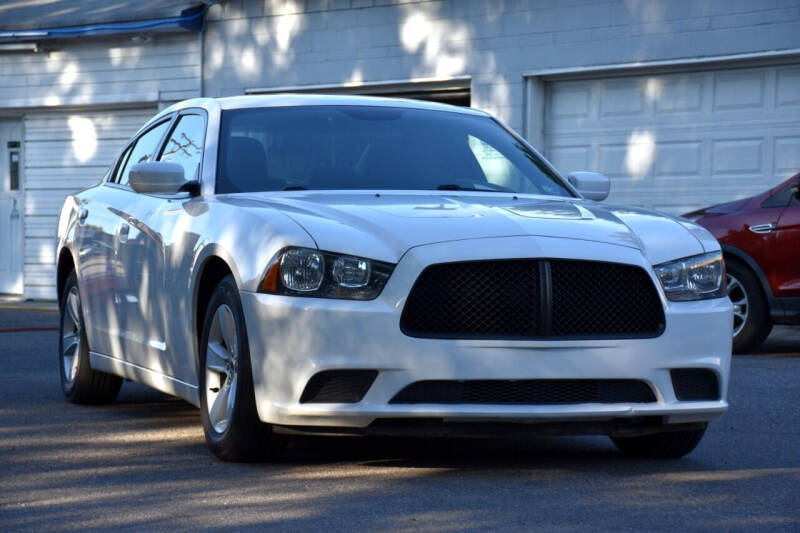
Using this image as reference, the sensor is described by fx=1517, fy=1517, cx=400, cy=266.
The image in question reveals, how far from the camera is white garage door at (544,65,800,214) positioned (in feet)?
49.8

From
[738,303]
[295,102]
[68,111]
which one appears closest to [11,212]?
[68,111]

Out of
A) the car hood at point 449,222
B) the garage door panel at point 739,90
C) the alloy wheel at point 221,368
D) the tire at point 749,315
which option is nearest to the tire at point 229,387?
the alloy wheel at point 221,368

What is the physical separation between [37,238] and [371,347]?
16254 mm

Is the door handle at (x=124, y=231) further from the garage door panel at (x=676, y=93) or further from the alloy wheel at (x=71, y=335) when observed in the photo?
the garage door panel at (x=676, y=93)

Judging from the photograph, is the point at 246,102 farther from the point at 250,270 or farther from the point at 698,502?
the point at 698,502

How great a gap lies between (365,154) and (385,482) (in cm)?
185

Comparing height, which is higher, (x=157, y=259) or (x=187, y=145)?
(x=187, y=145)

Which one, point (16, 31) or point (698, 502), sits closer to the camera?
point (698, 502)

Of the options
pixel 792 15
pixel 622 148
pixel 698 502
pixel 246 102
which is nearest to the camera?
pixel 698 502

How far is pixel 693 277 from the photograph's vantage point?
19.3ft

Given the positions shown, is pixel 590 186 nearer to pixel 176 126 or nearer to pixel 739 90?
pixel 176 126

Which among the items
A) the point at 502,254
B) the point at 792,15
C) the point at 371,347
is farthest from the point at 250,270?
the point at 792,15

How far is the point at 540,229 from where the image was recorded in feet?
18.8

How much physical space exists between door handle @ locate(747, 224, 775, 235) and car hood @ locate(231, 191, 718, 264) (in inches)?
220
